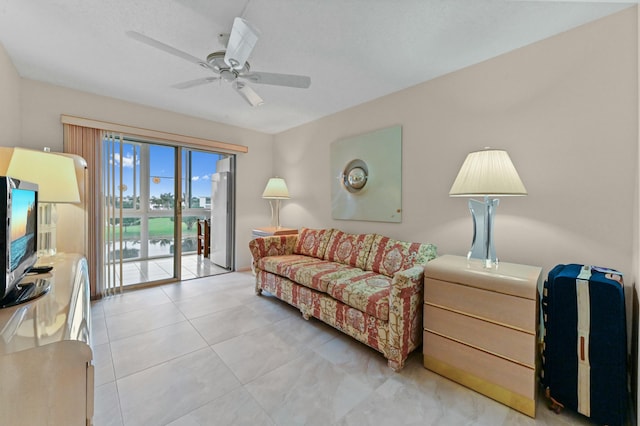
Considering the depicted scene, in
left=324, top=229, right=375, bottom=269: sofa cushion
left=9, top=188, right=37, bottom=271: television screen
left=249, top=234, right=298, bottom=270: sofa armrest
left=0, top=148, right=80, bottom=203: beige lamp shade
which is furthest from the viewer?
left=249, top=234, right=298, bottom=270: sofa armrest

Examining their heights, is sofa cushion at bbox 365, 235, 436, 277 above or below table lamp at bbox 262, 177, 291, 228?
below

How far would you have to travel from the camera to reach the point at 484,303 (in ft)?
5.29

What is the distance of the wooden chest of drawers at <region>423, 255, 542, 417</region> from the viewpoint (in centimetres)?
147

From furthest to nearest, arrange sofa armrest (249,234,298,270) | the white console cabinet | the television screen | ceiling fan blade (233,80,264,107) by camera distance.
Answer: sofa armrest (249,234,298,270)
ceiling fan blade (233,80,264,107)
the television screen
the white console cabinet

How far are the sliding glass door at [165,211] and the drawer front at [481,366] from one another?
3.48 m

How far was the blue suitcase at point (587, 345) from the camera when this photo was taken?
1318 millimetres

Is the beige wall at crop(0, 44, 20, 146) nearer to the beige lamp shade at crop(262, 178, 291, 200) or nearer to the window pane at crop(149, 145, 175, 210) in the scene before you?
the window pane at crop(149, 145, 175, 210)

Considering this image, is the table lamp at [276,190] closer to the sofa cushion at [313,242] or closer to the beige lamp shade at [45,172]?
the sofa cushion at [313,242]

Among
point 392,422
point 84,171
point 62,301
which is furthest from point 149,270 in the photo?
point 392,422

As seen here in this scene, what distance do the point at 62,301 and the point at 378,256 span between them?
2.32 metres

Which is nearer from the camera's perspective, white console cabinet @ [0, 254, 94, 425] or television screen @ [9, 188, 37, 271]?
white console cabinet @ [0, 254, 94, 425]

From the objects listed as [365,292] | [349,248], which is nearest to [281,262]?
[349,248]

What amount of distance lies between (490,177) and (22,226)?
8.50 ft

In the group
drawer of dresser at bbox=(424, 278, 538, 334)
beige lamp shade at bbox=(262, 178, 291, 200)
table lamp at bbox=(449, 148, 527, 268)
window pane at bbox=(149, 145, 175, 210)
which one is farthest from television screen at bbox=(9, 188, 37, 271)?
window pane at bbox=(149, 145, 175, 210)
